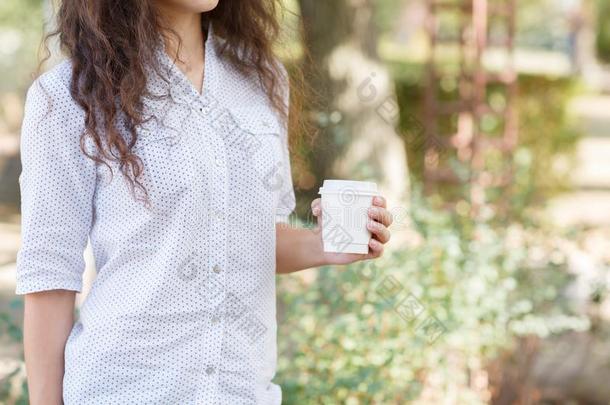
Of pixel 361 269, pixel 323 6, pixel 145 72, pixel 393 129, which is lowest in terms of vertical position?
pixel 393 129

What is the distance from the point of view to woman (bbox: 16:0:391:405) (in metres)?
1.51

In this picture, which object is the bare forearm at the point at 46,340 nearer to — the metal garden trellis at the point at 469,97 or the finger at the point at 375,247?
the finger at the point at 375,247

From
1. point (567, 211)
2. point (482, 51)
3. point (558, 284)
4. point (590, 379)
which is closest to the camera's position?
point (558, 284)

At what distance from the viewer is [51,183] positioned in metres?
1.50

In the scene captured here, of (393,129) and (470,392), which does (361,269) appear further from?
(393,129)

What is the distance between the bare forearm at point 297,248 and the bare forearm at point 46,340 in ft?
1.37

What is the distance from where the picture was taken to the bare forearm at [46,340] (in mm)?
1530

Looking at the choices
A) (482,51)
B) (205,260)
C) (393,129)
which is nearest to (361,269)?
(205,260)

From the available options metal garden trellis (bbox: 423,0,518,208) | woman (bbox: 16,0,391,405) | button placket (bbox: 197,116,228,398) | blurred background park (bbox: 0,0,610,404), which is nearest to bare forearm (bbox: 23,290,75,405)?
woman (bbox: 16,0,391,405)

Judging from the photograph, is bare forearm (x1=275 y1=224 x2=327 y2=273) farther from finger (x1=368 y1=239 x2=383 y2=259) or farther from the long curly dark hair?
the long curly dark hair

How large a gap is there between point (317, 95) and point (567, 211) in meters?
7.74

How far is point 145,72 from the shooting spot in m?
1.59

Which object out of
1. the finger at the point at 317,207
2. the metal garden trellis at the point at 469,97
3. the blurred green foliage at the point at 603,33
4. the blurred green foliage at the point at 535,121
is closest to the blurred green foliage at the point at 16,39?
the blurred green foliage at the point at 535,121

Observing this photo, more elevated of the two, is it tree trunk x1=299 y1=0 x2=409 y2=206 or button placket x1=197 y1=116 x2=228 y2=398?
button placket x1=197 y1=116 x2=228 y2=398
